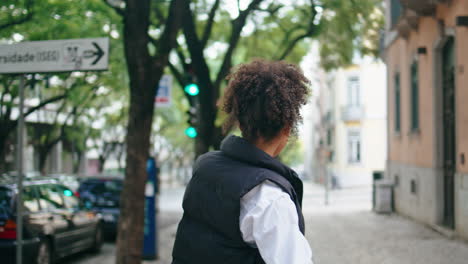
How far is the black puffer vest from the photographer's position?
2100 mm

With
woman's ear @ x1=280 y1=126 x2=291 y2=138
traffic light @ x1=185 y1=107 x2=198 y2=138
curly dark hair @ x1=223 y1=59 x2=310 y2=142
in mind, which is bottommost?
woman's ear @ x1=280 y1=126 x2=291 y2=138

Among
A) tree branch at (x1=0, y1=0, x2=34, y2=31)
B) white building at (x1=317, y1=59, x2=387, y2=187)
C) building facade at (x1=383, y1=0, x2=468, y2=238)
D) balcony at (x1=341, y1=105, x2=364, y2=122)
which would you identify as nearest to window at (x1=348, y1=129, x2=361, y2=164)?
white building at (x1=317, y1=59, x2=387, y2=187)

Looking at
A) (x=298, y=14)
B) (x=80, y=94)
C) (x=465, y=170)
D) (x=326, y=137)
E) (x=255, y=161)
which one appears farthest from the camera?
(x=326, y=137)

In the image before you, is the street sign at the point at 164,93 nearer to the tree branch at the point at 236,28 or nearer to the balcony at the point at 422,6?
the tree branch at the point at 236,28

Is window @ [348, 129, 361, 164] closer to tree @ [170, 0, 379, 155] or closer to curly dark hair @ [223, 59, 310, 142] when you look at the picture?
tree @ [170, 0, 379, 155]

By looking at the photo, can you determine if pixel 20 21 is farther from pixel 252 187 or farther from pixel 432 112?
pixel 252 187

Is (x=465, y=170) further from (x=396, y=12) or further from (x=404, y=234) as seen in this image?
(x=396, y=12)

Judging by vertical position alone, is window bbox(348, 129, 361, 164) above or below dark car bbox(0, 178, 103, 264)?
above

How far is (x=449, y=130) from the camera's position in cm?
1323

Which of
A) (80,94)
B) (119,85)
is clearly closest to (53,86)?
(80,94)

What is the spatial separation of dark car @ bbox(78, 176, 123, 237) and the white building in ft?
99.6

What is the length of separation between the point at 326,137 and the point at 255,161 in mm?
53052

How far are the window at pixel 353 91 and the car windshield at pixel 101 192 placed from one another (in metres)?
32.0

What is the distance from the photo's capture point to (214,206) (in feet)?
7.17
